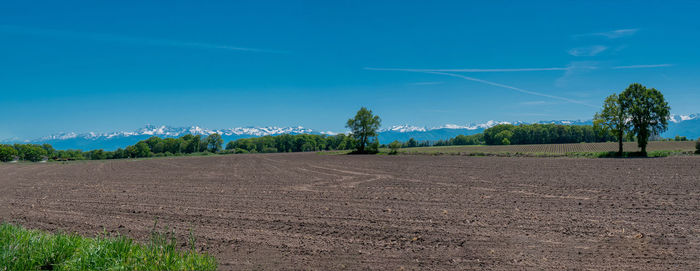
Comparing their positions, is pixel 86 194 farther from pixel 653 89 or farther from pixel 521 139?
pixel 521 139

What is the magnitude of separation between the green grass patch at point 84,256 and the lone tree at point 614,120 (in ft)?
191

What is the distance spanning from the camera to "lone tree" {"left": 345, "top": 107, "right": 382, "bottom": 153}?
8581cm

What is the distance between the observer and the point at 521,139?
158750 mm

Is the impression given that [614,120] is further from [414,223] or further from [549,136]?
[549,136]

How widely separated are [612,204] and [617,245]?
6686mm

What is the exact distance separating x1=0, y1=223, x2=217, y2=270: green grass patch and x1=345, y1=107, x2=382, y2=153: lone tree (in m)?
78.7

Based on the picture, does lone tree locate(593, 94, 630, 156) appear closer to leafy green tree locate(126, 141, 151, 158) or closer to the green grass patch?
the green grass patch

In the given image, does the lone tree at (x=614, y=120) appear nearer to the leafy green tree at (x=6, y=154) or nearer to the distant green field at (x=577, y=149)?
the distant green field at (x=577, y=149)

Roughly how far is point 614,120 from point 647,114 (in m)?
3.88

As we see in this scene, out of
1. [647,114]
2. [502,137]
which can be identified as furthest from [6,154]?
[502,137]

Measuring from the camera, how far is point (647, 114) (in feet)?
162

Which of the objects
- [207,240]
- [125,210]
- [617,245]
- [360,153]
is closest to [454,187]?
[617,245]

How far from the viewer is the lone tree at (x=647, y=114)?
4919 centimetres

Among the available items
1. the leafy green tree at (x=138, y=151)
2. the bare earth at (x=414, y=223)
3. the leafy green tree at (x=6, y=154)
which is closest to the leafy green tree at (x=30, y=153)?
the leafy green tree at (x=6, y=154)
